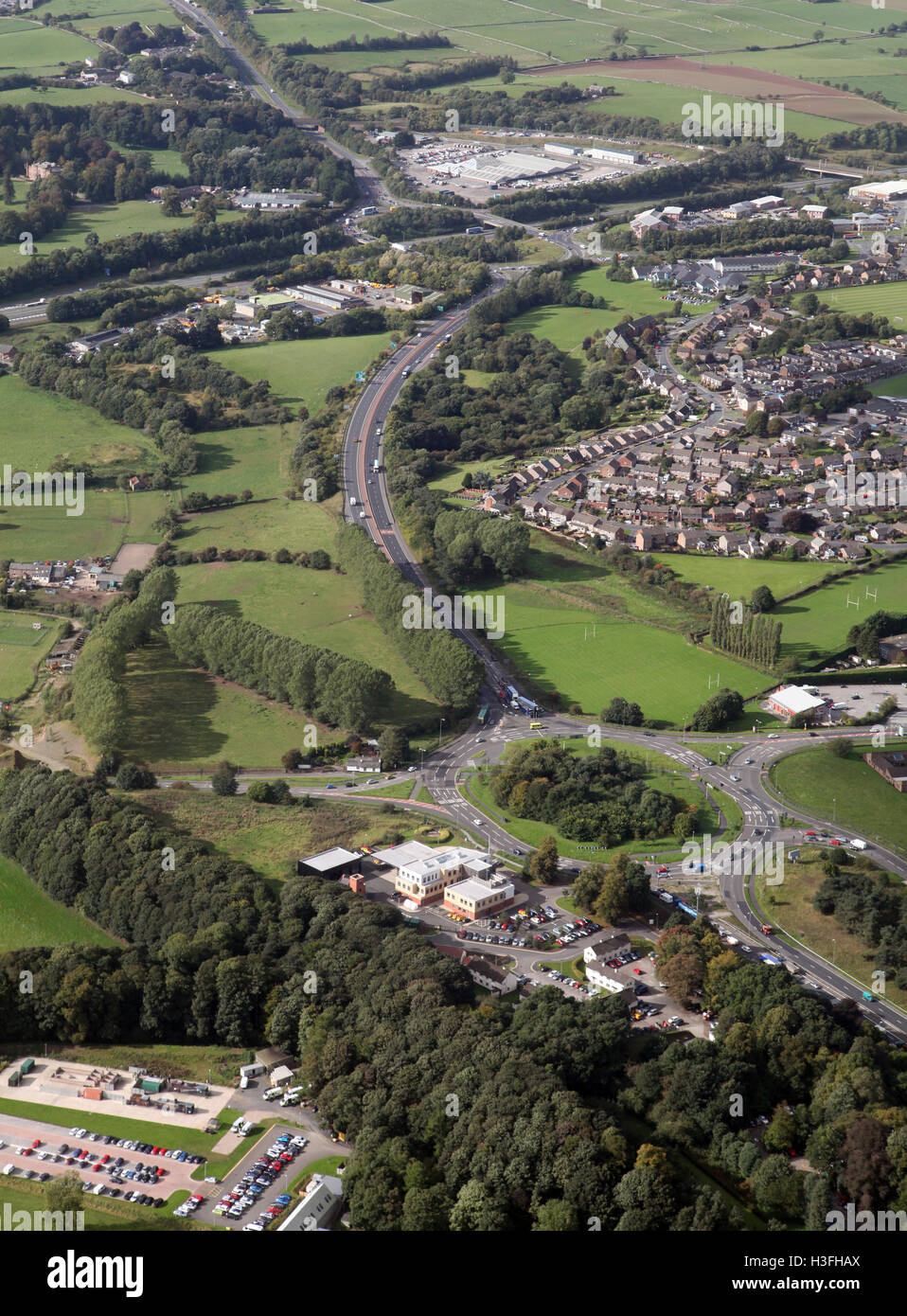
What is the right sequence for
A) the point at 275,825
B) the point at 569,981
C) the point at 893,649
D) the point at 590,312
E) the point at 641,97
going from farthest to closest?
1. the point at 641,97
2. the point at 590,312
3. the point at 893,649
4. the point at 275,825
5. the point at 569,981

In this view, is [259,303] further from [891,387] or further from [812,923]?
[812,923]

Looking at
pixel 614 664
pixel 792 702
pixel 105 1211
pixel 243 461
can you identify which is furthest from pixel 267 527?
pixel 105 1211

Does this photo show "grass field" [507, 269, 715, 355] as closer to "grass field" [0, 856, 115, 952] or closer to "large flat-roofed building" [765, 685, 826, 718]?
"large flat-roofed building" [765, 685, 826, 718]

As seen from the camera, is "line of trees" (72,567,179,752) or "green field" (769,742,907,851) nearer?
"green field" (769,742,907,851)

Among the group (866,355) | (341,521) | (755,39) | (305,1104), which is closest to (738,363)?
(866,355)

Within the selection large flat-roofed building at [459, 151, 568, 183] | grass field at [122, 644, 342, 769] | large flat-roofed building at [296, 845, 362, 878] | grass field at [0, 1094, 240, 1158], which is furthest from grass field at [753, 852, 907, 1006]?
large flat-roofed building at [459, 151, 568, 183]

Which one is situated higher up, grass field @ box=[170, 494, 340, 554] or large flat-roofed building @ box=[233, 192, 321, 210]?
large flat-roofed building @ box=[233, 192, 321, 210]
